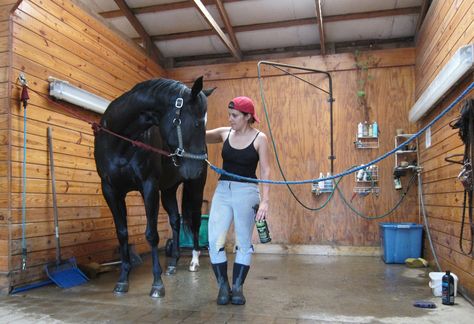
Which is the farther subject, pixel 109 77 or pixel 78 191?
pixel 109 77

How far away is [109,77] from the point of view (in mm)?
4426

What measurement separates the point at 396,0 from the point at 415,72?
0.98m

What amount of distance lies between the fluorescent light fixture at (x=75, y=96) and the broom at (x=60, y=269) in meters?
0.32

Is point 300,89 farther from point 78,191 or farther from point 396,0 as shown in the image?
point 78,191

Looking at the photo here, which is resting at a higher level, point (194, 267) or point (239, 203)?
point (239, 203)

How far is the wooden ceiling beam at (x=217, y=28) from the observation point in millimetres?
4438

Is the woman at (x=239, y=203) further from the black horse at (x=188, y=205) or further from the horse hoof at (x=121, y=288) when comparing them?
the black horse at (x=188, y=205)

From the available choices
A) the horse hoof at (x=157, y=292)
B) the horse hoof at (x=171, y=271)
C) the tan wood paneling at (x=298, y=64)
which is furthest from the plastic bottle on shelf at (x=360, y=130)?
the horse hoof at (x=157, y=292)

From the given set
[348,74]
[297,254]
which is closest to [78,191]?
[297,254]

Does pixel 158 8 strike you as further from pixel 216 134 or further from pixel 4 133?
pixel 216 134

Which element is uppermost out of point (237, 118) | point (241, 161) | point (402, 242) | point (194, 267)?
point (237, 118)

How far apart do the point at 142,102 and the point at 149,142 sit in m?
0.41

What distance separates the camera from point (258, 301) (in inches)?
104

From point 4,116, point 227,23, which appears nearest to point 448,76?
point 227,23
